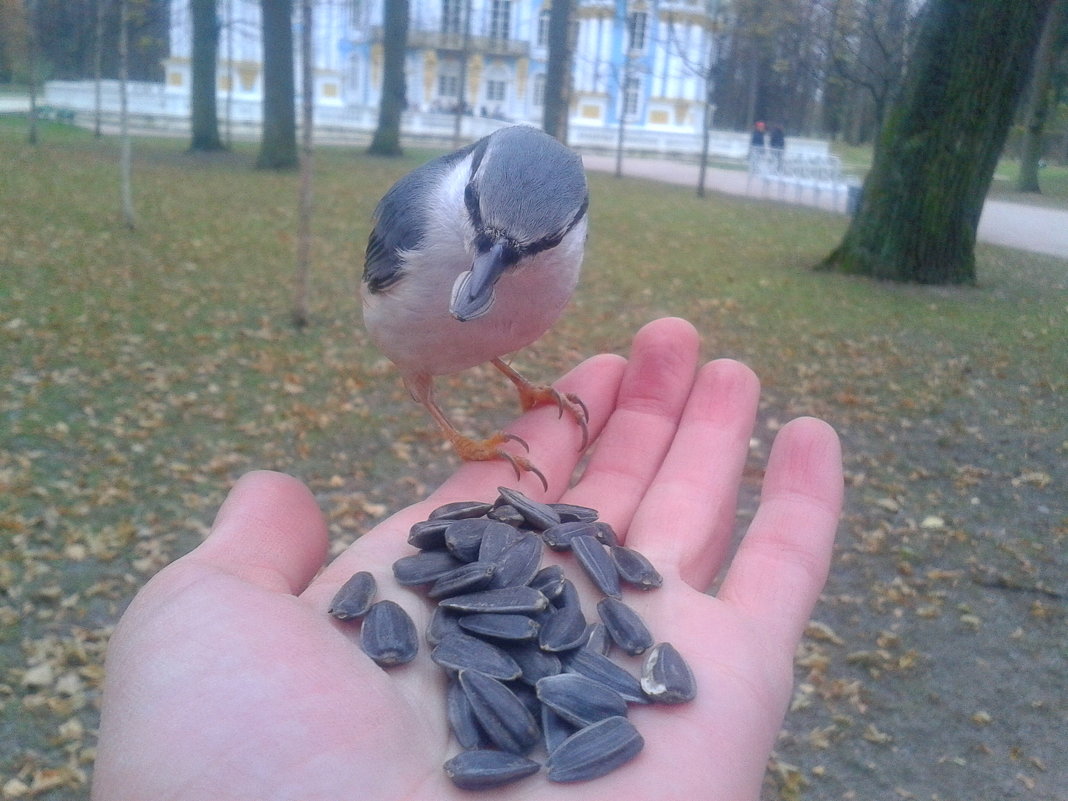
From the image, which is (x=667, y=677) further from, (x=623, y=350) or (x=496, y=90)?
(x=496, y=90)

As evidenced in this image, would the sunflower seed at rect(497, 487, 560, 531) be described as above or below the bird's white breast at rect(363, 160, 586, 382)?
below

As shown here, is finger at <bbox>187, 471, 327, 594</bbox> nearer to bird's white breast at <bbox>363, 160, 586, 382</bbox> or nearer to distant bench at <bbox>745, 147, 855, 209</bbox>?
bird's white breast at <bbox>363, 160, 586, 382</bbox>

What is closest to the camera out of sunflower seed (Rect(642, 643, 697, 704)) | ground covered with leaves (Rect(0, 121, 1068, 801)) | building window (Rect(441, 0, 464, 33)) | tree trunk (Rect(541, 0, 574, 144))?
sunflower seed (Rect(642, 643, 697, 704))

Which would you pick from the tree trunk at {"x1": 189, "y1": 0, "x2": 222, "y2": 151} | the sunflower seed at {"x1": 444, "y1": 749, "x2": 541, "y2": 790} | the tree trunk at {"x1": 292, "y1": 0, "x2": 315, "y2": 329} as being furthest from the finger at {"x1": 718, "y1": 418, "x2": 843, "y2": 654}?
the tree trunk at {"x1": 189, "y1": 0, "x2": 222, "y2": 151}

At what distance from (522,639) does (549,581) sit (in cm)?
23

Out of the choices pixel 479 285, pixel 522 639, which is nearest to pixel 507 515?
pixel 522 639

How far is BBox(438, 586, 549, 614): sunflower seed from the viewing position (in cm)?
218

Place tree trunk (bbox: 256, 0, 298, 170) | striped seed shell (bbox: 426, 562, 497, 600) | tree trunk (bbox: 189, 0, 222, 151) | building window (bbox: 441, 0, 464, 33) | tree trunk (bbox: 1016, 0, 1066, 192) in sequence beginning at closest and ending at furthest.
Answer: striped seed shell (bbox: 426, 562, 497, 600) < tree trunk (bbox: 1016, 0, 1066, 192) < building window (bbox: 441, 0, 464, 33) < tree trunk (bbox: 256, 0, 298, 170) < tree trunk (bbox: 189, 0, 222, 151)

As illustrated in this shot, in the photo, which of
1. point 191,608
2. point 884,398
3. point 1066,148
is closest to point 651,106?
point 1066,148

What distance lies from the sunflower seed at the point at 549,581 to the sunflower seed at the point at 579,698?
0.28m

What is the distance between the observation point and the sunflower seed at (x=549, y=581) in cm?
231

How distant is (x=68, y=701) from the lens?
3430mm

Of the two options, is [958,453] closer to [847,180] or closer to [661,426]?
[661,426]

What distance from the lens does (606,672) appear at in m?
2.08
